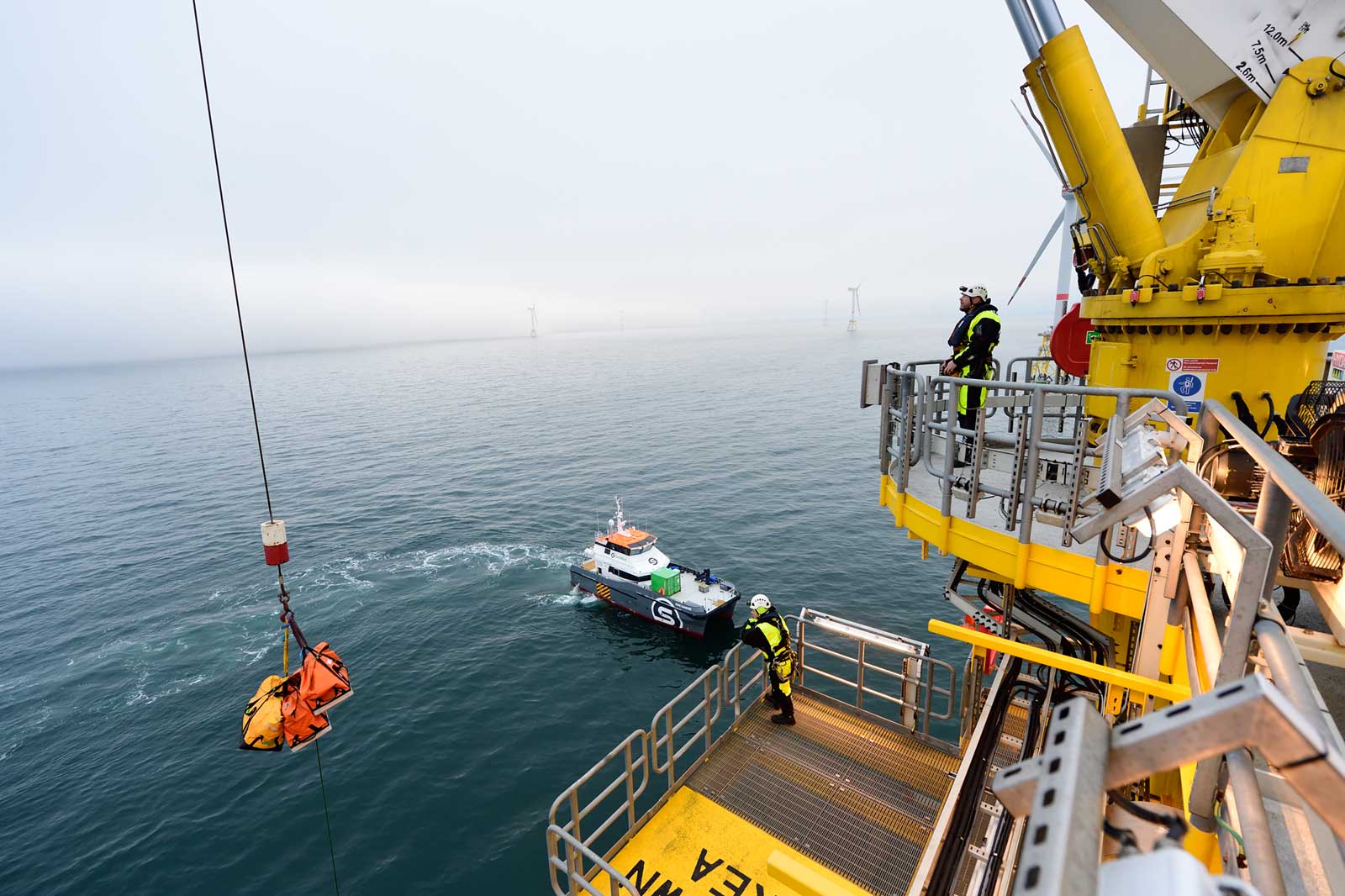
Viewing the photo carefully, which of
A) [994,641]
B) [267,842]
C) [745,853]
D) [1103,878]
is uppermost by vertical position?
[1103,878]

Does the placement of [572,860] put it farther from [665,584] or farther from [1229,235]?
[665,584]

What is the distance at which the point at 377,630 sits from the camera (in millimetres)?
23641

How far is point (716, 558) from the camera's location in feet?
92.7

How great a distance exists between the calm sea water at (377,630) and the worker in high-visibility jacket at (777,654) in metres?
8.20

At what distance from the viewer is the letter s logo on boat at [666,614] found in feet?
75.0

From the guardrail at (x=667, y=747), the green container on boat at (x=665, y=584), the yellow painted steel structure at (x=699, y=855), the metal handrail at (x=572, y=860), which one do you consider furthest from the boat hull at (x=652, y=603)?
the metal handrail at (x=572, y=860)

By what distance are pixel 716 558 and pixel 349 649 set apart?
51.2 ft

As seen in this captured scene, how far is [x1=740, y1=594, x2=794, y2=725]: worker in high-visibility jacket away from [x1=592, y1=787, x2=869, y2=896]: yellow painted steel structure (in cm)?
183

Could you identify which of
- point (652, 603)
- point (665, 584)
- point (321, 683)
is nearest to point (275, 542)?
point (321, 683)

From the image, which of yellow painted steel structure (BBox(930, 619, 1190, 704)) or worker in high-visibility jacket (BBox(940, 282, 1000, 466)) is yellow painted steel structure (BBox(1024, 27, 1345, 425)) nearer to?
worker in high-visibility jacket (BBox(940, 282, 1000, 466))

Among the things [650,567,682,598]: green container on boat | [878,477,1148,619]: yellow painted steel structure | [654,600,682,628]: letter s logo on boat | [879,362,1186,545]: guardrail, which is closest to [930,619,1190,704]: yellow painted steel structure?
[879,362,1186,545]: guardrail

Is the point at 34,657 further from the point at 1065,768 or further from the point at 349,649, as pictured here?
the point at 1065,768

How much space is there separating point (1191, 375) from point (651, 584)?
19066 mm

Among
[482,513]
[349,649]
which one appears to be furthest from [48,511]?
[349,649]
